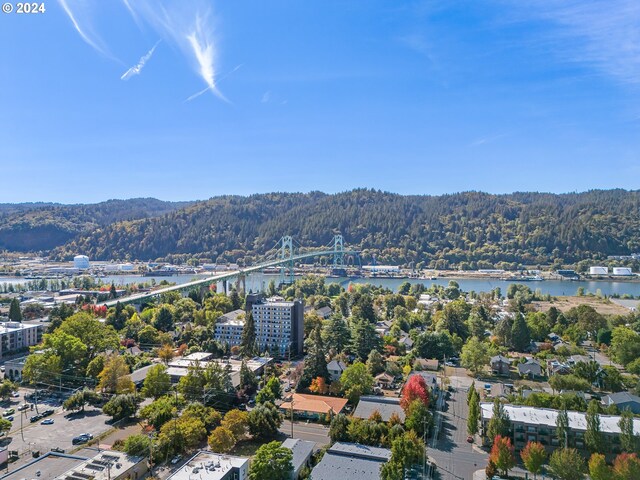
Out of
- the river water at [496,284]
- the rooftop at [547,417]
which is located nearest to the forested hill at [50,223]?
the river water at [496,284]

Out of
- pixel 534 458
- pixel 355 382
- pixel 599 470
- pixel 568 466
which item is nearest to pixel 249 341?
pixel 355 382

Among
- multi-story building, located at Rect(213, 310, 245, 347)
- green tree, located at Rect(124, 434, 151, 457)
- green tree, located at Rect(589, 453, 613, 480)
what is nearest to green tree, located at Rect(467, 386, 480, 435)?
green tree, located at Rect(589, 453, 613, 480)

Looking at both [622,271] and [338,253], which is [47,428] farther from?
[622,271]

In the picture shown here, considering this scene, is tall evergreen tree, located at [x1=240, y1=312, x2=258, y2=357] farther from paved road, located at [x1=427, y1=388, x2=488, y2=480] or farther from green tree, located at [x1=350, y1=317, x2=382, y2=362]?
paved road, located at [x1=427, y1=388, x2=488, y2=480]

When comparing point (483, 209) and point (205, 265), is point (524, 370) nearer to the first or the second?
point (205, 265)

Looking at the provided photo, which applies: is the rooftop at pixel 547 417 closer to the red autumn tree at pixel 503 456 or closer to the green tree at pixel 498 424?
the green tree at pixel 498 424

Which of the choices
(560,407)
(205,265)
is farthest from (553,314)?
(205,265)
